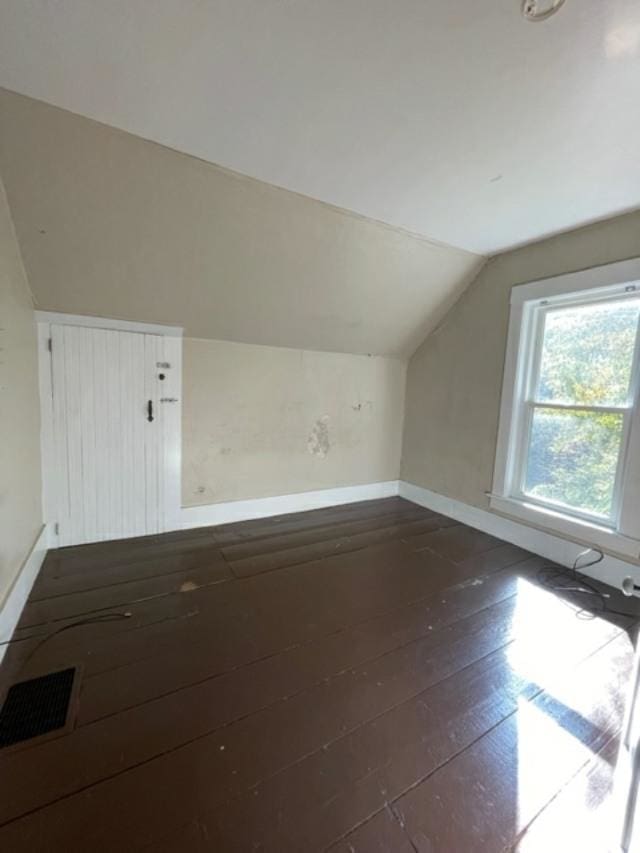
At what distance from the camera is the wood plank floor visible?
979 mm

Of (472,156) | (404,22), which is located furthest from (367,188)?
(404,22)

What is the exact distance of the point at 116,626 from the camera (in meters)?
1.72

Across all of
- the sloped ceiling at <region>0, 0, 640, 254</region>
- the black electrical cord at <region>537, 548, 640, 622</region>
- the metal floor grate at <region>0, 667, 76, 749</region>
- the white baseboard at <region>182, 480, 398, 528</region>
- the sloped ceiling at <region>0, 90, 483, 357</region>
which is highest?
the sloped ceiling at <region>0, 0, 640, 254</region>

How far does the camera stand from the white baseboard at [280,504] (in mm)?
2943

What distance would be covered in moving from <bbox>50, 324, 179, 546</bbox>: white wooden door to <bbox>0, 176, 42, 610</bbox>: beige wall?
18 cm

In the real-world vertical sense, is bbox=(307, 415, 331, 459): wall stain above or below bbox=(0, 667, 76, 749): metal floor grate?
above

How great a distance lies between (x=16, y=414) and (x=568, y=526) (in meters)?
3.35

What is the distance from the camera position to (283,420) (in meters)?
3.27

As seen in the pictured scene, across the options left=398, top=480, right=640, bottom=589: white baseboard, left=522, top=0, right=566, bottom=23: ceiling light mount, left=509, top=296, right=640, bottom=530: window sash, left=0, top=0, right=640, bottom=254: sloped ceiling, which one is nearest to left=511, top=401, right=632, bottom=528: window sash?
left=509, top=296, right=640, bottom=530: window sash

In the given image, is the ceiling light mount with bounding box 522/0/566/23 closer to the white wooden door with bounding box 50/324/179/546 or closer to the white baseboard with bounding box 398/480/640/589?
the white wooden door with bounding box 50/324/179/546

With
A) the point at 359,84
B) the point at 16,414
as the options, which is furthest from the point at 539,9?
the point at 16,414

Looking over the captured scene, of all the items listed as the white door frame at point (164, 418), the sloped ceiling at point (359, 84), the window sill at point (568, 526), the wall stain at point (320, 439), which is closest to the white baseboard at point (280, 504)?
the white door frame at point (164, 418)

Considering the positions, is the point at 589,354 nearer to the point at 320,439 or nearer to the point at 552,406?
the point at 552,406

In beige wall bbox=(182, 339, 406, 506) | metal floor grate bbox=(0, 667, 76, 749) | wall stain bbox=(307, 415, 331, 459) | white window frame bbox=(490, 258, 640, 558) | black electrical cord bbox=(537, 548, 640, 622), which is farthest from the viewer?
wall stain bbox=(307, 415, 331, 459)
